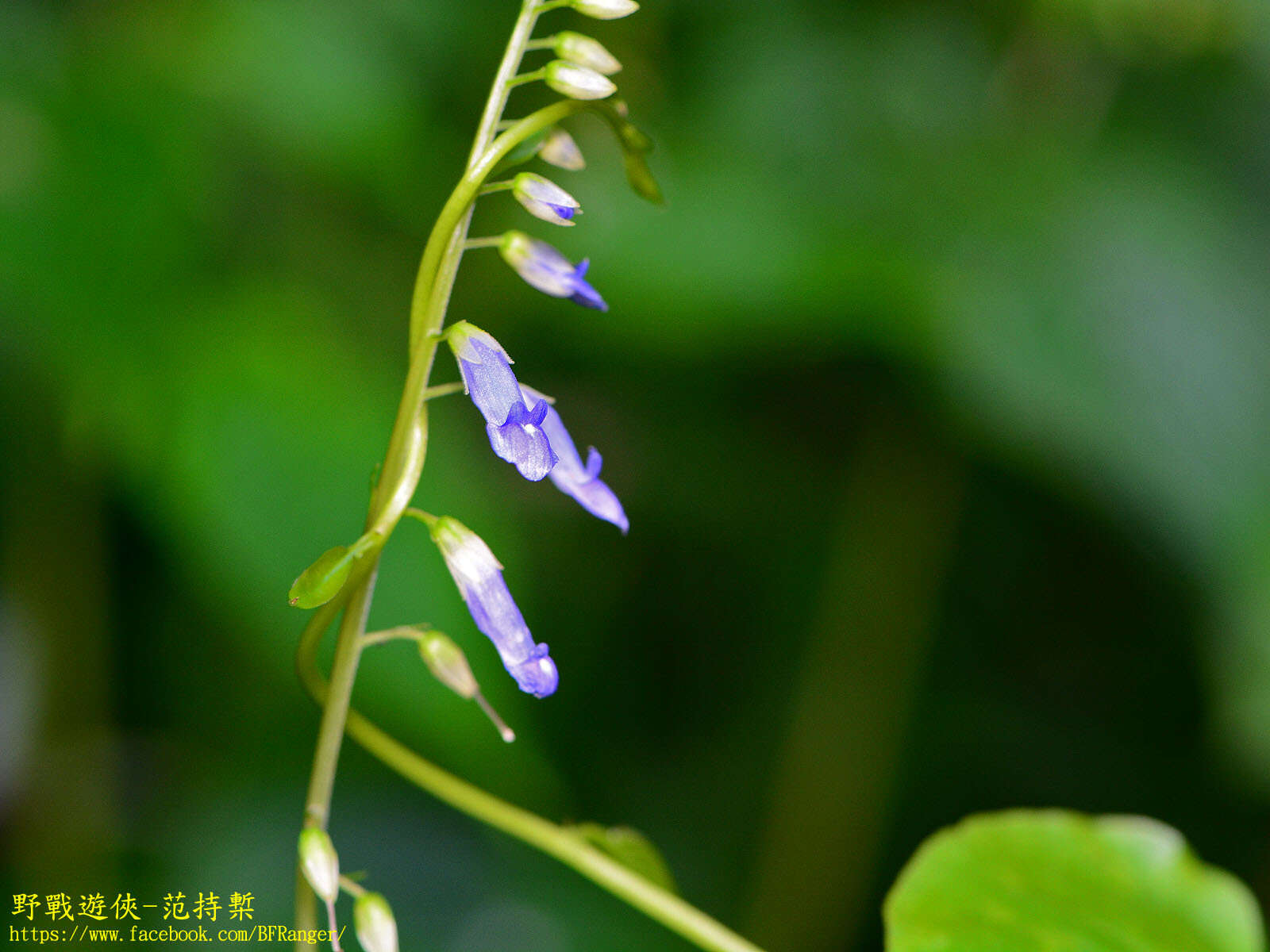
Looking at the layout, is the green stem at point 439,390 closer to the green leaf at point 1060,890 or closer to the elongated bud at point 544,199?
the elongated bud at point 544,199

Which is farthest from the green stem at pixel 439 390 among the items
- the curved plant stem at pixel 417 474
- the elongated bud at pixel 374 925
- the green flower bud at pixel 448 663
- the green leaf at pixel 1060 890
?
the green leaf at pixel 1060 890

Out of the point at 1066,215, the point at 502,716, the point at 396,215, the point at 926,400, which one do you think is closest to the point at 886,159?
the point at 1066,215

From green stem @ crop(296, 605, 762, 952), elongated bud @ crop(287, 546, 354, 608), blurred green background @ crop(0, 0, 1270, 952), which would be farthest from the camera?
blurred green background @ crop(0, 0, 1270, 952)

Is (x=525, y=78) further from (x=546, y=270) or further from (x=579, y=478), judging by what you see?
(x=579, y=478)

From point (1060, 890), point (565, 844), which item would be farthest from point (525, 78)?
point (1060, 890)

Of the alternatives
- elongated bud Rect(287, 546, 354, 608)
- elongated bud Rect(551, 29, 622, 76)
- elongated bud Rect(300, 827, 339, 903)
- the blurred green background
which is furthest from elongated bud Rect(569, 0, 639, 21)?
the blurred green background

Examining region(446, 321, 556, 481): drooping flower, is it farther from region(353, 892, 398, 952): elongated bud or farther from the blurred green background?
the blurred green background
